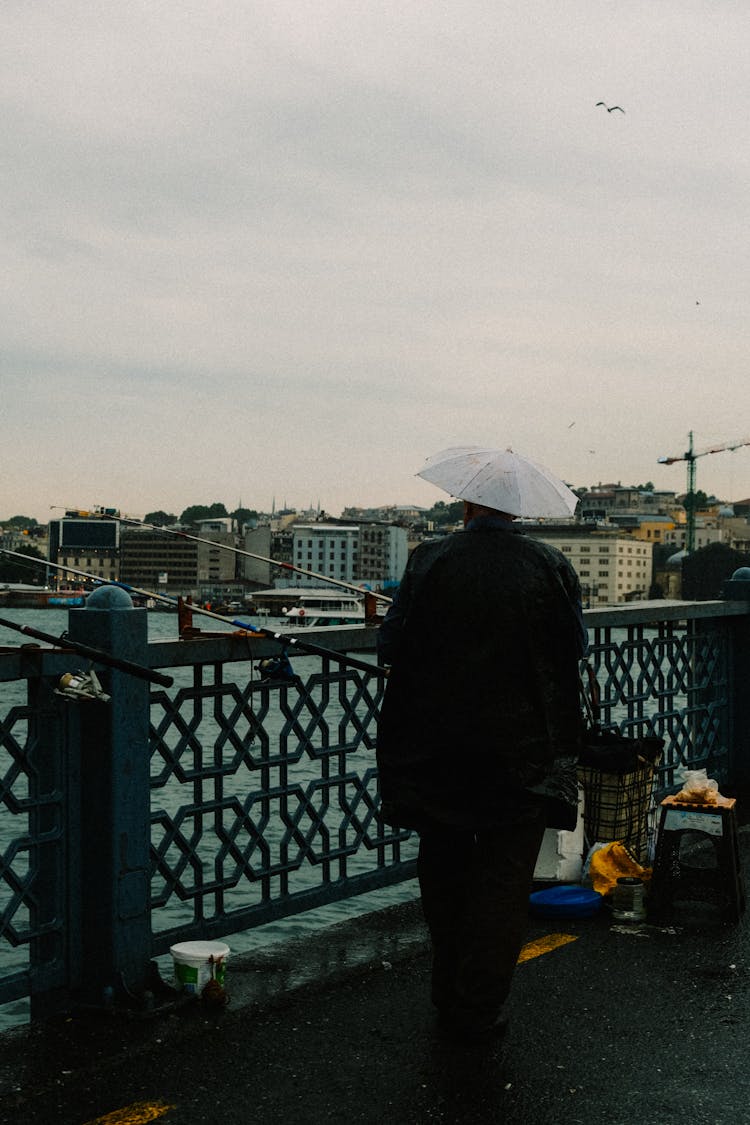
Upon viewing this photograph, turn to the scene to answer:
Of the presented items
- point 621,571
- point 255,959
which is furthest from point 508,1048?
point 621,571

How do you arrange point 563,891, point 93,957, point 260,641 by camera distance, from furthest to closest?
point 563,891
point 260,641
point 93,957

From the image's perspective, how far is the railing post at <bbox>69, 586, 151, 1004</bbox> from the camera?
13.1 ft

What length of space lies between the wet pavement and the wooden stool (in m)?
0.49

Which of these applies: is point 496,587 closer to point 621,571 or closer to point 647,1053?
point 647,1053

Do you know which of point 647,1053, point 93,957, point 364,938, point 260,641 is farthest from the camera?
point 364,938

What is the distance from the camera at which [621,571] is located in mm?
174250

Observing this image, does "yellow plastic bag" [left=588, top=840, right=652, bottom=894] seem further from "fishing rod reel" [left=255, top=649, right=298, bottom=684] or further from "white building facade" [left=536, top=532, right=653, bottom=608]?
"white building facade" [left=536, top=532, right=653, bottom=608]

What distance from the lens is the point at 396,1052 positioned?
146 inches

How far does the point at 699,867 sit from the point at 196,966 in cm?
230

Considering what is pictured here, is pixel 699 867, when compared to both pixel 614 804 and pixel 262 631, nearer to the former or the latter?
pixel 614 804

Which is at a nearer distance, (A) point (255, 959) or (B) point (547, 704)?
(B) point (547, 704)

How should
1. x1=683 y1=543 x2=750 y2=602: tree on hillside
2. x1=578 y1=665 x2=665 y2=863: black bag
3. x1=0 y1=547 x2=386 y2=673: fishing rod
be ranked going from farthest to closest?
x1=683 y1=543 x2=750 y2=602: tree on hillside
x1=578 y1=665 x2=665 y2=863: black bag
x1=0 y1=547 x2=386 y2=673: fishing rod

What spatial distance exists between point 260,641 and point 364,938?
1210mm

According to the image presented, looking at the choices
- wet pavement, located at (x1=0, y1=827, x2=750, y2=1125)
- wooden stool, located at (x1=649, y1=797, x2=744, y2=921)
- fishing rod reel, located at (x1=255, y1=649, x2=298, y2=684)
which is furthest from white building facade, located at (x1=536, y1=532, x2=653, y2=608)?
wet pavement, located at (x1=0, y1=827, x2=750, y2=1125)
